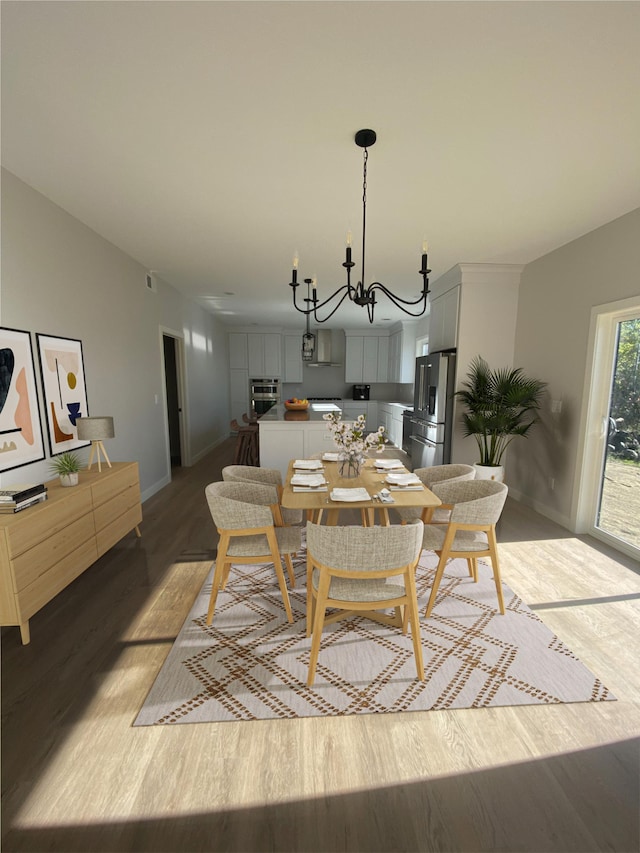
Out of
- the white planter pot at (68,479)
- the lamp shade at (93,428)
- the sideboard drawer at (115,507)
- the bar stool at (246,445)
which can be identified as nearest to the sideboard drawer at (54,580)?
the sideboard drawer at (115,507)

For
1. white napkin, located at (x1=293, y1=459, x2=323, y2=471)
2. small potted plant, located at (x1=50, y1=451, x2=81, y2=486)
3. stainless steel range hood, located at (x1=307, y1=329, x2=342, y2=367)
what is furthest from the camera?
stainless steel range hood, located at (x1=307, y1=329, x2=342, y2=367)

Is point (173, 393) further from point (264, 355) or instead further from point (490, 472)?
point (490, 472)

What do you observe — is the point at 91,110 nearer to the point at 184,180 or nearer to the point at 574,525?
the point at 184,180

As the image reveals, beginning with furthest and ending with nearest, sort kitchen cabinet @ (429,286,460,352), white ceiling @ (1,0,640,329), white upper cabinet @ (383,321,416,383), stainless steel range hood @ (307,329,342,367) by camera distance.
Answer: stainless steel range hood @ (307,329,342,367) → white upper cabinet @ (383,321,416,383) → kitchen cabinet @ (429,286,460,352) → white ceiling @ (1,0,640,329)

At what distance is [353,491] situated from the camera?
2.40 m

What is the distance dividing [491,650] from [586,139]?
2799mm

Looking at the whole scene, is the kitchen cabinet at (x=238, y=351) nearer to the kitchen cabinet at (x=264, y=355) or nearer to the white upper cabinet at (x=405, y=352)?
the kitchen cabinet at (x=264, y=355)

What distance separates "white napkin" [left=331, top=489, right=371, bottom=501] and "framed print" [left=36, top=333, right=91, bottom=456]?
2.13 m

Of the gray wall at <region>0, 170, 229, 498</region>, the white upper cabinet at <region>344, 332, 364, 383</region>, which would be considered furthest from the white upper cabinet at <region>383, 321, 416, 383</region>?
the gray wall at <region>0, 170, 229, 498</region>

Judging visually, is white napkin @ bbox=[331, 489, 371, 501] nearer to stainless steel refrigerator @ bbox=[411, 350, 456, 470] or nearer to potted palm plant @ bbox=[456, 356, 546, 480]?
potted palm plant @ bbox=[456, 356, 546, 480]

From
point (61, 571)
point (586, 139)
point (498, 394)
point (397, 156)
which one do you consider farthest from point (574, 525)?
point (61, 571)

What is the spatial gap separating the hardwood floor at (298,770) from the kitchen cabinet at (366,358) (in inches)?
290

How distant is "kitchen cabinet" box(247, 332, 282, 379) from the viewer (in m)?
9.02

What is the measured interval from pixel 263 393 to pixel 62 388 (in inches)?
242
